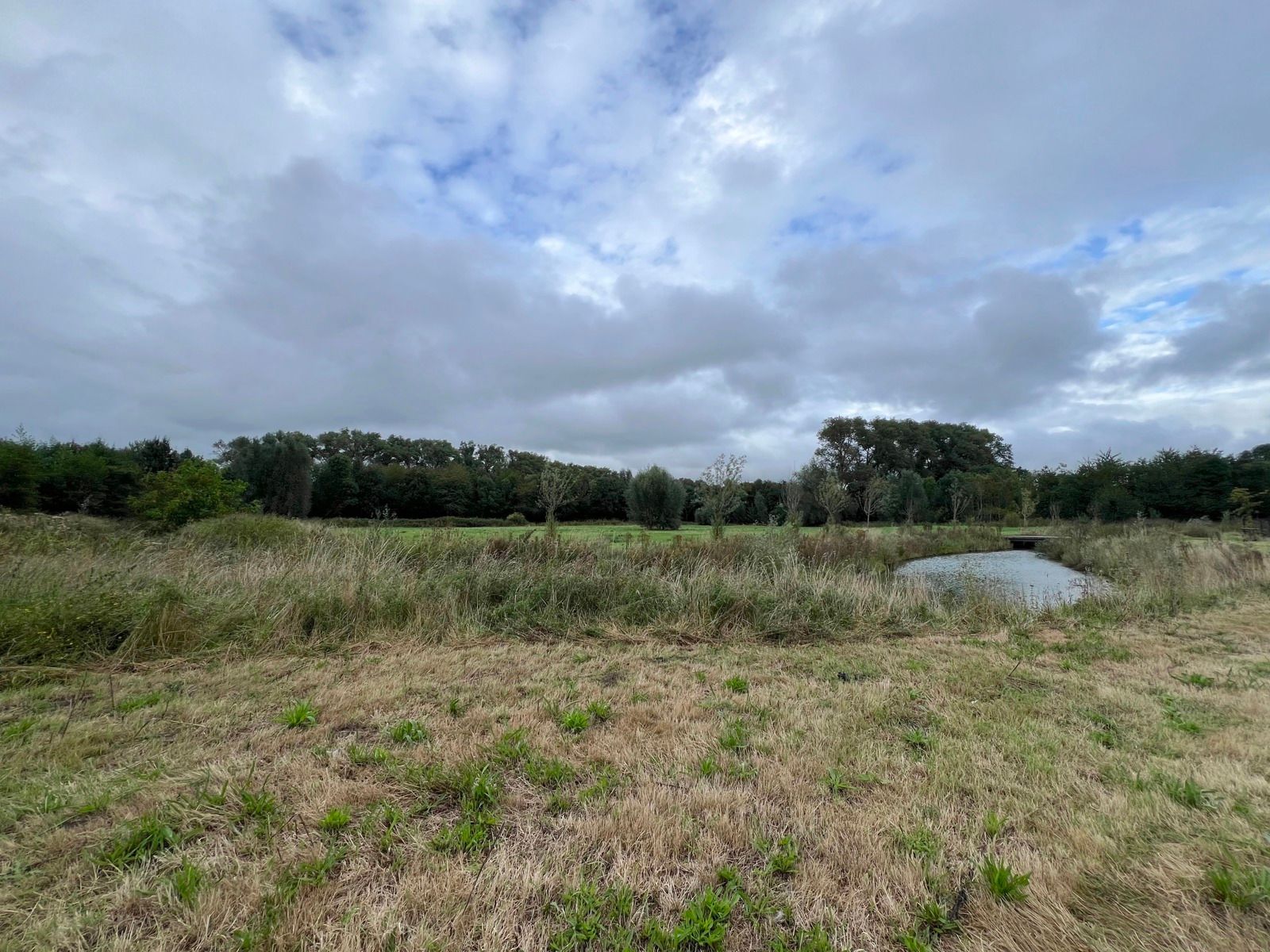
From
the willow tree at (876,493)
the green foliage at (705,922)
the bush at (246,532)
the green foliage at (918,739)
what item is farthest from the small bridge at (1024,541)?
the green foliage at (705,922)

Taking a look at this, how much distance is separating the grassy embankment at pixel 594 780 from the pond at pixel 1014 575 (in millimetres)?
3648

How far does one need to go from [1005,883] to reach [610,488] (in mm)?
40918

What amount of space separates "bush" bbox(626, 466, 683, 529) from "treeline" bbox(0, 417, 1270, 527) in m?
0.09

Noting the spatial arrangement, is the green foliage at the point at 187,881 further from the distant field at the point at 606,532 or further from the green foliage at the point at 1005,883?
the distant field at the point at 606,532

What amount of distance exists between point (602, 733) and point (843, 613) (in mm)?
5042

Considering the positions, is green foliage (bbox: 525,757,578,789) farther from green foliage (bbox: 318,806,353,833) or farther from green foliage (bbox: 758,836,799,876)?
green foliage (bbox: 758,836,799,876)

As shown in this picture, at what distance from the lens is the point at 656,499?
28.4 metres

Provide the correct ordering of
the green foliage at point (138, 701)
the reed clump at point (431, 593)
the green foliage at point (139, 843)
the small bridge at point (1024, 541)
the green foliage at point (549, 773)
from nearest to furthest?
the green foliage at point (139, 843) < the green foliage at point (549, 773) < the green foliage at point (138, 701) < the reed clump at point (431, 593) < the small bridge at point (1024, 541)

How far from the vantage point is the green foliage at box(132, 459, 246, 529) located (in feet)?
47.0

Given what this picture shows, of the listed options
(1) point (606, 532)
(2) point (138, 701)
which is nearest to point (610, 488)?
(1) point (606, 532)

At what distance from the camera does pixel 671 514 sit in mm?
28562

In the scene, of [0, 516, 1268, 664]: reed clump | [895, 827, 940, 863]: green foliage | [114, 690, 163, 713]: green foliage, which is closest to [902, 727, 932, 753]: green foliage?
[895, 827, 940, 863]: green foliage

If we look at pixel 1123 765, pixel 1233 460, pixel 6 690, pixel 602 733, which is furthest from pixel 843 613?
pixel 1233 460

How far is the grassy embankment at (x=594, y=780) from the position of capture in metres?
1.74
